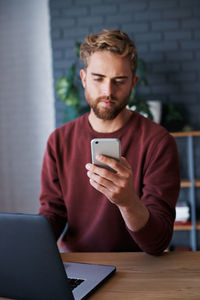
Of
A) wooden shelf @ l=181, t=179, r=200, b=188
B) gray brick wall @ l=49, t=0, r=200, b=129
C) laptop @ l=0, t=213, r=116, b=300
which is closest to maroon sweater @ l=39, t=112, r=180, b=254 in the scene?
laptop @ l=0, t=213, r=116, b=300

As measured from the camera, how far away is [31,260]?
797 mm

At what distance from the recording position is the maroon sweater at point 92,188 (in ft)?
4.34

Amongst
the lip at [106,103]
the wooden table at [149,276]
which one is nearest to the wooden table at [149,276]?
the wooden table at [149,276]

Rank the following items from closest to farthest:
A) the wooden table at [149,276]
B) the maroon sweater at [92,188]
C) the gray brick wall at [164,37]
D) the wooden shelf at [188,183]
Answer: the wooden table at [149,276]
the maroon sweater at [92,188]
the wooden shelf at [188,183]
the gray brick wall at [164,37]

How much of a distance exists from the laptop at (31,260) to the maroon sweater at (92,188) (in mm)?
532

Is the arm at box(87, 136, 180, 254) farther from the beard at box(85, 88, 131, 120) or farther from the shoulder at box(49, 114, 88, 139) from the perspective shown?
the shoulder at box(49, 114, 88, 139)

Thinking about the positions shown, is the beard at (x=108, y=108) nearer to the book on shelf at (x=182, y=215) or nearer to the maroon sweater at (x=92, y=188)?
the maroon sweater at (x=92, y=188)

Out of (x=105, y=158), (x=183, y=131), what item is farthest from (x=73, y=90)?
(x=105, y=158)

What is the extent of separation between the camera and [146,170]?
139 cm

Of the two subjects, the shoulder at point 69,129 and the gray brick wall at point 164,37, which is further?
the gray brick wall at point 164,37

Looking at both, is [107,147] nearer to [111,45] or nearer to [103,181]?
[103,181]

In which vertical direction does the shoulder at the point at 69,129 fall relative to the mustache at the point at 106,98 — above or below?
below

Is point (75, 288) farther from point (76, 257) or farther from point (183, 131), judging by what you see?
point (183, 131)

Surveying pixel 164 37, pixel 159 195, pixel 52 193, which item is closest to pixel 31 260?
pixel 159 195
